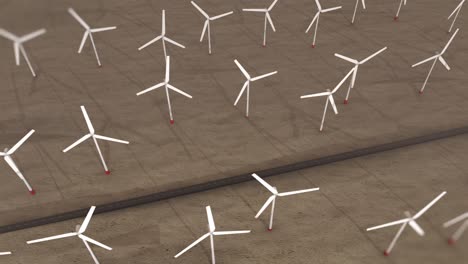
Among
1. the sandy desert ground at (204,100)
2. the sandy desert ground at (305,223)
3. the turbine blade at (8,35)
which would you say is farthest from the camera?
the sandy desert ground at (204,100)

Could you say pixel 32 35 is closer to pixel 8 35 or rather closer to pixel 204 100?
pixel 8 35

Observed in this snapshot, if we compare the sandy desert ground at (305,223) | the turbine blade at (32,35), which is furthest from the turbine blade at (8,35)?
the sandy desert ground at (305,223)

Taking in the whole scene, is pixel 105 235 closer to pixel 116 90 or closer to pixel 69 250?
pixel 69 250

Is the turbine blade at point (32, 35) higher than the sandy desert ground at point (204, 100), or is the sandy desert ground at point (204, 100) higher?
the turbine blade at point (32, 35)

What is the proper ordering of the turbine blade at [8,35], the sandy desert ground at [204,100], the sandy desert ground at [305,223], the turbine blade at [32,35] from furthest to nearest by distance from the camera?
the sandy desert ground at [204,100] → the sandy desert ground at [305,223] → the turbine blade at [32,35] → the turbine blade at [8,35]

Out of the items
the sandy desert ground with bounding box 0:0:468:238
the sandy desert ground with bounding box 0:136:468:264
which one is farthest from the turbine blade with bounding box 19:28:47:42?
the sandy desert ground with bounding box 0:136:468:264

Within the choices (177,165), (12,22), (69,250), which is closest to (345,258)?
(177,165)

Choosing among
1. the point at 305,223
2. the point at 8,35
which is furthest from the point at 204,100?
the point at 8,35

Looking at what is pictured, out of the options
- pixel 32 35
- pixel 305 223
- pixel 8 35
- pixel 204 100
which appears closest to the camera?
pixel 8 35

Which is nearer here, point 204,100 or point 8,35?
point 8,35

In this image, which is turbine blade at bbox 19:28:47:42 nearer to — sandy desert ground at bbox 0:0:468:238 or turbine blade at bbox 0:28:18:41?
turbine blade at bbox 0:28:18:41

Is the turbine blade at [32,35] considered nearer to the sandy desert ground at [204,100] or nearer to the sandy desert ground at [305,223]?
→ the sandy desert ground at [204,100]
